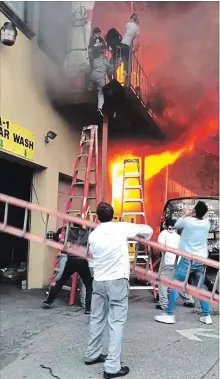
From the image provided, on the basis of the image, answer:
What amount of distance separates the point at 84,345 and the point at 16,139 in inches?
132

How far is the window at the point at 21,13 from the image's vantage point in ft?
20.5

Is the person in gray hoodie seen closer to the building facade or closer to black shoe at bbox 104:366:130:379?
the building facade

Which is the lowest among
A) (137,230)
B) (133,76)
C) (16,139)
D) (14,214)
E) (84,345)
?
(84,345)

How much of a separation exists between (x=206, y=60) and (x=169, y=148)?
2401 mm

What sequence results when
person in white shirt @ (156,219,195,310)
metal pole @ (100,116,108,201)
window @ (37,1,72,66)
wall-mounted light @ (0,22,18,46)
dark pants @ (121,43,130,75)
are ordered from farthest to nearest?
dark pants @ (121,43,130,75)
metal pole @ (100,116,108,201)
window @ (37,1,72,66)
wall-mounted light @ (0,22,18,46)
person in white shirt @ (156,219,195,310)

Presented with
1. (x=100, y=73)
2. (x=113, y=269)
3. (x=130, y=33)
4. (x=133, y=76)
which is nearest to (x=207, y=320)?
(x=113, y=269)

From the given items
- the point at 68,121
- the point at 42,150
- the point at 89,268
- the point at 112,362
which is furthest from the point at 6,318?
the point at 68,121

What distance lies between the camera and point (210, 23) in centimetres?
951

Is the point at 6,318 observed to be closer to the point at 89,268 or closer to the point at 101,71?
the point at 89,268

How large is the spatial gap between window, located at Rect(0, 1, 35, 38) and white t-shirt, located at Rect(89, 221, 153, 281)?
4100 mm

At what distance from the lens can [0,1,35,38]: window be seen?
6243mm

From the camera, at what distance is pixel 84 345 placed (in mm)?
4305

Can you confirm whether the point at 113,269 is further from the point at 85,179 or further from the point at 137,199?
the point at 137,199

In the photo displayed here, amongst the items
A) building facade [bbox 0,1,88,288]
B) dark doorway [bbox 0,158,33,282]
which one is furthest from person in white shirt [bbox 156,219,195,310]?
dark doorway [bbox 0,158,33,282]
